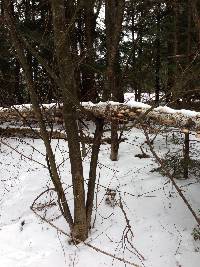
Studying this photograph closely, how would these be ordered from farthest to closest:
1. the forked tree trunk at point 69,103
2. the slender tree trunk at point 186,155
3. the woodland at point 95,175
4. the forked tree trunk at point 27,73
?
1. the slender tree trunk at point 186,155
2. the woodland at point 95,175
3. the forked tree trunk at point 69,103
4. the forked tree trunk at point 27,73

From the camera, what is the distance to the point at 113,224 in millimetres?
6723

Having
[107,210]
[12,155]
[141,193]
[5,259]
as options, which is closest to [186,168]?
[141,193]

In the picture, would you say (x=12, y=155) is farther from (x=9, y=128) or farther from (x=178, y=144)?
(x=178, y=144)

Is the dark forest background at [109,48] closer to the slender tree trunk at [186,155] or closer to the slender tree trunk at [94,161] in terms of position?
the slender tree trunk at [94,161]

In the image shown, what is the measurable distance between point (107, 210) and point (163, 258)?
151 cm

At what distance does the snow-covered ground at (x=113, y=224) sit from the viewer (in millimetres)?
5918

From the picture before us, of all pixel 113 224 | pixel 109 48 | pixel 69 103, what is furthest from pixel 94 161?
pixel 109 48

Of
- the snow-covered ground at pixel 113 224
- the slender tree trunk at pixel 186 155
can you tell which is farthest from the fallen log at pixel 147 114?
the slender tree trunk at pixel 186 155

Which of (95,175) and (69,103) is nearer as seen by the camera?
(69,103)

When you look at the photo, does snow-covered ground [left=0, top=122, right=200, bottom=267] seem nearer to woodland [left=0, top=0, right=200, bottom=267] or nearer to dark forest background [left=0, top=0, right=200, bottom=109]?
woodland [left=0, top=0, right=200, bottom=267]

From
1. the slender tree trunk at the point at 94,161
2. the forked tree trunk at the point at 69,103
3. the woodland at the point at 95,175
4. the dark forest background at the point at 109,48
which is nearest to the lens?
the forked tree trunk at the point at 69,103

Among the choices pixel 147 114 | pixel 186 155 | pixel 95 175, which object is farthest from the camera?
pixel 186 155

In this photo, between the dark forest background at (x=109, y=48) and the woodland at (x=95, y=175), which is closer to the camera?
the woodland at (x=95, y=175)

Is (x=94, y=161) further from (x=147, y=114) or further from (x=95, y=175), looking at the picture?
(x=147, y=114)
